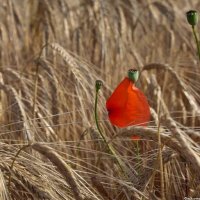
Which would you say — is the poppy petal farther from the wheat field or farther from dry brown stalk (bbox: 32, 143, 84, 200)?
dry brown stalk (bbox: 32, 143, 84, 200)

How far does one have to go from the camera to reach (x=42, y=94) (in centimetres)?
201

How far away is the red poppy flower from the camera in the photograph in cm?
131

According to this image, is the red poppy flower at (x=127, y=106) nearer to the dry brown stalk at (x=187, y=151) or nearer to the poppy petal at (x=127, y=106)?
the poppy petal at (x=127, y=106)

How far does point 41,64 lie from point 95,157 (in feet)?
1.64

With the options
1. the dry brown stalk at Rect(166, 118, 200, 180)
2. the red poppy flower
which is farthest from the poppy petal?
the dry brown stalk at Rect(166, 118, 200, 180)

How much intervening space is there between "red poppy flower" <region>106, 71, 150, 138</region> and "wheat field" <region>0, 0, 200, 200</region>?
3 cm

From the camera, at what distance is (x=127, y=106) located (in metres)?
1.31

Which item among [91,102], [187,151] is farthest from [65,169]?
[91,102]

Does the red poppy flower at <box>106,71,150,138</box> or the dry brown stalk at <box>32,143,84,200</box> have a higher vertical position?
the red poppy flower at <box>106,71,150,138</box>

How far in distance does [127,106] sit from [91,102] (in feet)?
1.70

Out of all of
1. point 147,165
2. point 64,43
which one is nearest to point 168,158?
point 147,165

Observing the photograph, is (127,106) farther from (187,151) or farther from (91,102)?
(91,102)

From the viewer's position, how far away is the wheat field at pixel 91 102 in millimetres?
1201

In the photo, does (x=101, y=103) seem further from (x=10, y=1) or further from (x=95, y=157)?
(x=10, y=1)
